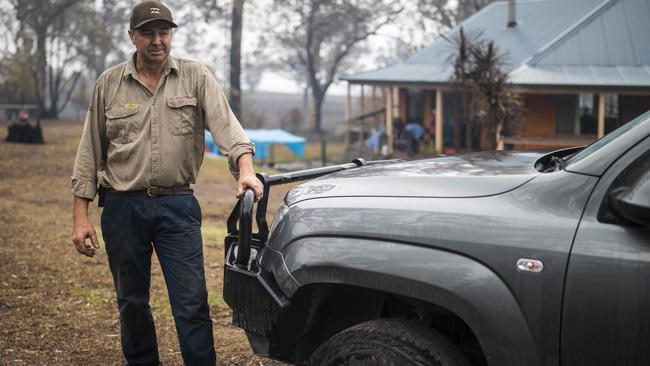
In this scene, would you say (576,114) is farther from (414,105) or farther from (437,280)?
(437,280)

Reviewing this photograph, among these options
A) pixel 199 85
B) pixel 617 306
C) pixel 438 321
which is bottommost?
pixel 438 321

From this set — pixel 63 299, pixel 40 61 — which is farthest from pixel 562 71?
pixel 40 61

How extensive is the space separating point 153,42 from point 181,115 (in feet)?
1.20

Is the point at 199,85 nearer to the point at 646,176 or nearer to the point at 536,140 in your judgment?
the point at 646,176

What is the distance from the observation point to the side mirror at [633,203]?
2170 mm

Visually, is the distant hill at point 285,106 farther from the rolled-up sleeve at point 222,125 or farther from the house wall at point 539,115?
the rolled-up sleeve at point 222,125

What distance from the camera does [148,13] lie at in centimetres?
362

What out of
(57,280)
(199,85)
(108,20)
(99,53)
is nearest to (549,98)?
(57,280)

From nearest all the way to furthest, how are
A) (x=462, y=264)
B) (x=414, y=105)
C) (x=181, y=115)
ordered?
1. (x=462, y=264)
2. (x=181, y=115)
3. (x=414, y=105)

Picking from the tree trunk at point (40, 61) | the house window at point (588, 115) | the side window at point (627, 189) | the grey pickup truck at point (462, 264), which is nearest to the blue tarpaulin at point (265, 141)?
the tree trunk at point (40, 61)

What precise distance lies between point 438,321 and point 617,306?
79 cm

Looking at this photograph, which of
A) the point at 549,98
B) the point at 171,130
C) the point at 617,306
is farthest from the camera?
the point at 549,98

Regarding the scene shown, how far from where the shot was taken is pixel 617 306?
2.22 m

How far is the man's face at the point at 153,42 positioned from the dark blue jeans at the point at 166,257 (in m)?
0.67
